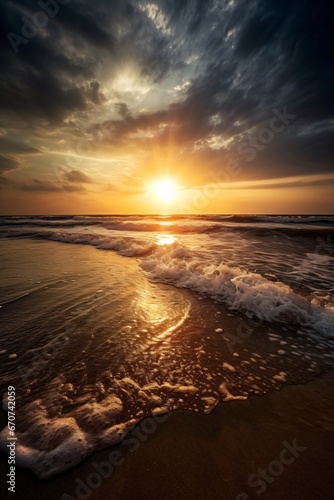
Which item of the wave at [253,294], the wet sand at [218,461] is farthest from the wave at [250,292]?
the wet sand at [218,461]

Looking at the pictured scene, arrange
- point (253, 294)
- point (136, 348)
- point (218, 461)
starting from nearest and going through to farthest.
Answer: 1. point (218, 461)
2. point (136, 348)
3. point (253, 294)

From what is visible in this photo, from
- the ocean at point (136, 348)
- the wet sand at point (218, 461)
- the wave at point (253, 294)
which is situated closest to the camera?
the wet sand at point (218, 461)

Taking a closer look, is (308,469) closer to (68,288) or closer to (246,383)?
(246,383)

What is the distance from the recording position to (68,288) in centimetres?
589

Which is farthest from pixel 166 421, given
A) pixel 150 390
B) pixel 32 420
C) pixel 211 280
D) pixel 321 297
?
pixel 321 297

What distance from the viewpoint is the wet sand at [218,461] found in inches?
67.3

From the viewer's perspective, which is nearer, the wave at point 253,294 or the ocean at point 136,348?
the ocean at point 136,348

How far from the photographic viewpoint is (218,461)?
6.25 ft

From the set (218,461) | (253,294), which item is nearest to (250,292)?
(253,294)

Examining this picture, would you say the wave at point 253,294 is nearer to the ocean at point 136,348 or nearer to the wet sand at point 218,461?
the ocean at point 136,348

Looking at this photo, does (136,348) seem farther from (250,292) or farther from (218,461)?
(250,292)

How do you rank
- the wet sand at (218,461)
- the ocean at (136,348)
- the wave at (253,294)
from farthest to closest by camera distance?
the wave at (253,294), the ocean at (136,348), the wet sand at (218,461)

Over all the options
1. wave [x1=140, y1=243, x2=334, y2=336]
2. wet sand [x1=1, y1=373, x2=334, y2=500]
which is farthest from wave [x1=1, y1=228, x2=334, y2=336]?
wet sand [x1=1, y1=373, x2=334, y2=500]

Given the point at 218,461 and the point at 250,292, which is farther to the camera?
the point at 250,292
